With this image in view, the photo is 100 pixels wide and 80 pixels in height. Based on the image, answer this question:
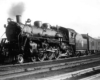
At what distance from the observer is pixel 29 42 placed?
408 inches

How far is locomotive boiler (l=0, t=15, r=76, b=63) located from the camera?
10070 mm

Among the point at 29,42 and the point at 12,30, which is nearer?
the point at 29,42

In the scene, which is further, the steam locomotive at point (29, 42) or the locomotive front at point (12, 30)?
the locomotive front at point (12, 30)

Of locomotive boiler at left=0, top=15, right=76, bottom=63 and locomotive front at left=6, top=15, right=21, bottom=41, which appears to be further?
locomotive front at left=6, top=15, right=21, bottom=41

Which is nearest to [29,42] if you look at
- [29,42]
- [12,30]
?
[29,42]

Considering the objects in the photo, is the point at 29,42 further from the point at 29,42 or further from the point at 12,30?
the point at 12,30

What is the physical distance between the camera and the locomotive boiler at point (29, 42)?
33.0ft

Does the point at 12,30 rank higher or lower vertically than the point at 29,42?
higher

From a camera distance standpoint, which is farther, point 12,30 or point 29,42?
point 12,30

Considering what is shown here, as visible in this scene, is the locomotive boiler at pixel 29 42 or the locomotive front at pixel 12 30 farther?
the locomotive front at pixel 12 30

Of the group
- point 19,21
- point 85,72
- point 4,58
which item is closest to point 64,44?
point 19,21

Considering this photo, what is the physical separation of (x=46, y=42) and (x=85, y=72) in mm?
6522

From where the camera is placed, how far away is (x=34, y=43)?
1068 centimetres

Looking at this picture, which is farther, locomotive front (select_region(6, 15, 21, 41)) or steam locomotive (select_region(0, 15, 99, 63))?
locomotive front (select_region(6, 15, 21, 41))
